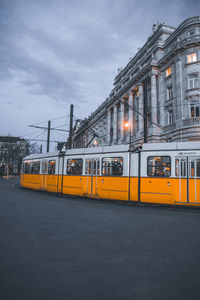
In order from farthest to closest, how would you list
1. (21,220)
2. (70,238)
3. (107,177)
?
(107,177)
(21,220)
(70,238)

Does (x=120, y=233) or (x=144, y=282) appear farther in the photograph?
(x=120, y=233)

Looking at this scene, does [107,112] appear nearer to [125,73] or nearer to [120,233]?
[125,73]

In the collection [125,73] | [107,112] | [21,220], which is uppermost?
[125,73]

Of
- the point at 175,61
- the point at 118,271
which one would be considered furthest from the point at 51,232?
the point at 175,61

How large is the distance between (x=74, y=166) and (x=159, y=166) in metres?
5.73

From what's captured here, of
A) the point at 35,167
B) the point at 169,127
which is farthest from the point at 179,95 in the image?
the point at 35,167

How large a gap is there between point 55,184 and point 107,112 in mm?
34753

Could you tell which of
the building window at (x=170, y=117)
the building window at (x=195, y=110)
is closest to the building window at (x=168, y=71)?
the building window at (x=170, y=117)

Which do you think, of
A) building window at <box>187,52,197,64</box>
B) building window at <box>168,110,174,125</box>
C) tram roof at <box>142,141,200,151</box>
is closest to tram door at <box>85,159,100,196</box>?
tram roof at <box>142,141,200,151</box>

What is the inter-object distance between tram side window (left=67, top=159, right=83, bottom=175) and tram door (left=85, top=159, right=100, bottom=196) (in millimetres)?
620

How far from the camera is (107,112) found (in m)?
47.8

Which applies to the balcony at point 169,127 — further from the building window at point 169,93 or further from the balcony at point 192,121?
the building window at point 169,93

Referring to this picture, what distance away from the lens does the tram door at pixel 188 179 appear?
32.1 ft

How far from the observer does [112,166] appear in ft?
39.7
